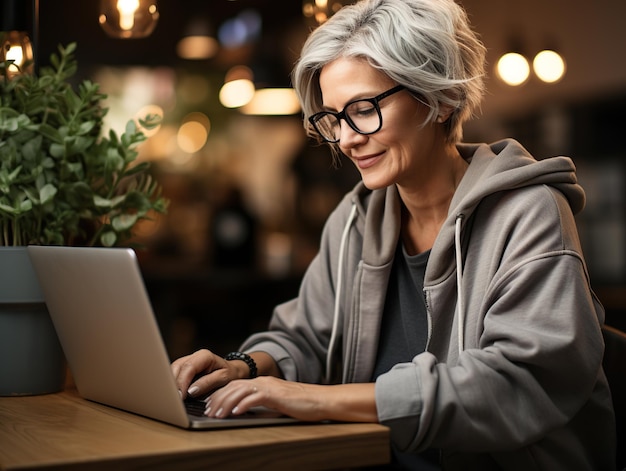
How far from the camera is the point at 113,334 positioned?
1352mm

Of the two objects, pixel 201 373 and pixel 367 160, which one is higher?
pixel 367 160

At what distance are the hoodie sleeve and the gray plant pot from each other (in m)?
0.67

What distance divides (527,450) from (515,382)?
174mm

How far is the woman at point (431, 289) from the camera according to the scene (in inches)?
51.8

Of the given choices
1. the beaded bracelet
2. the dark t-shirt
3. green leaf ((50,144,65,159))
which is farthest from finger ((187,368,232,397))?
green leaf ((50,144,65,159))

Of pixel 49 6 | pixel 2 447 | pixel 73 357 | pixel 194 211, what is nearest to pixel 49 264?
pixel 73 357

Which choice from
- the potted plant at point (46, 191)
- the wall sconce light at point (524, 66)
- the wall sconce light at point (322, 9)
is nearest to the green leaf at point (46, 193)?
the potted plant at point (46, 191)

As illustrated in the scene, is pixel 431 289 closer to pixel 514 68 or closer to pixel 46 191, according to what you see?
pixel 46 191

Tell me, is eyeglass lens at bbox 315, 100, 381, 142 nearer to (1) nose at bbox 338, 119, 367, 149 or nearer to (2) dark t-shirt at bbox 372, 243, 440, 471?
(1) nose at bbox 338, 119, 367, 149

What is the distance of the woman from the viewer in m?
1.32

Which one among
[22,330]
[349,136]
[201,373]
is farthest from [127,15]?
[201,373]

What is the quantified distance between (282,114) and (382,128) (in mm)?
4714

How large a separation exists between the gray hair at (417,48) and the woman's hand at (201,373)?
60cm

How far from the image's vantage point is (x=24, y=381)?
5.27 feet
